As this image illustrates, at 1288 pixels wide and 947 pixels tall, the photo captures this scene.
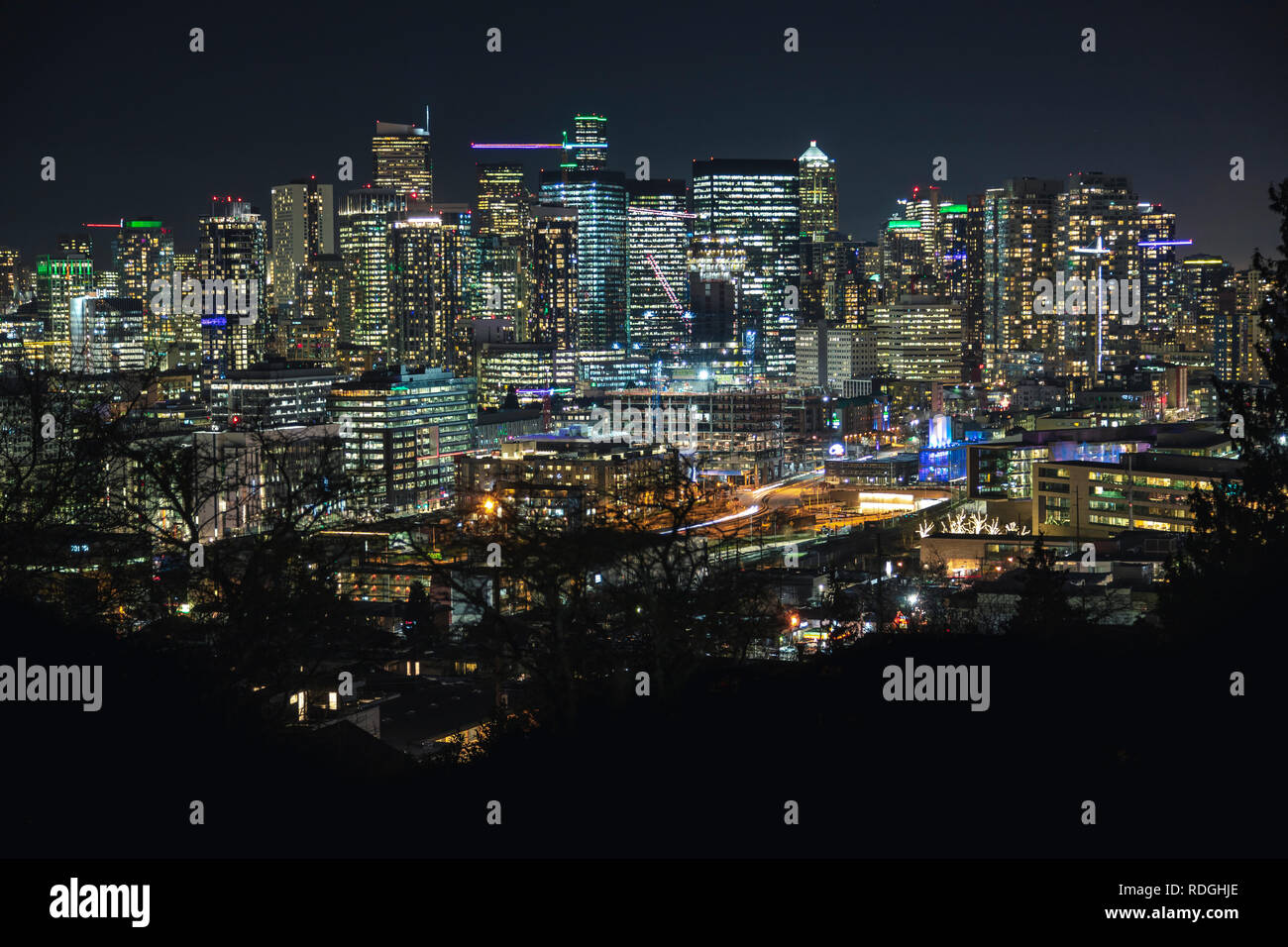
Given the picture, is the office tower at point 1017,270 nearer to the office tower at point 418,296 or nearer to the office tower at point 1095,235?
the office tower at point 1095,235

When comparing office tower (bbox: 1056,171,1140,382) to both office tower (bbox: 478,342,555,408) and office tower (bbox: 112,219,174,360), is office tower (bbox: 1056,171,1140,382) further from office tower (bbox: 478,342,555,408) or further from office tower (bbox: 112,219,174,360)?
office tower (bbox: 112,219,174,360)

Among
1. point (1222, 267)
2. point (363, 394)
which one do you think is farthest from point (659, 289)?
point (363, 394)

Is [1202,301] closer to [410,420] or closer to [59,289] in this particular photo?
[410,420]

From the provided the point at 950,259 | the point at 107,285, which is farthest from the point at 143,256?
the point at 950,259

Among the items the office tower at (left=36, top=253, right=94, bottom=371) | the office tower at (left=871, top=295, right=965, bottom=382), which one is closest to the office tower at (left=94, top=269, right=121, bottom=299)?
the office tower at (left=36, top=253, right=94, bottom=371)

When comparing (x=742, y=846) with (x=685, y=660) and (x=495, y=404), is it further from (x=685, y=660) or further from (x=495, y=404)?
(x=495, y=404)
